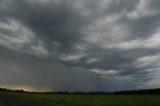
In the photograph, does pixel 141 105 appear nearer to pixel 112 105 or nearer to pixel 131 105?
pixel 131 105

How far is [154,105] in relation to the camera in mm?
41562

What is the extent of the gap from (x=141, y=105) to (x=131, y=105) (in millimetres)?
1992

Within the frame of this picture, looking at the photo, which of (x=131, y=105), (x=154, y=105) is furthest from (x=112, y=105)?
(x=154, y=105)

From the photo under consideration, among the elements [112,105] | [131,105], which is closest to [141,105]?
[131,105]

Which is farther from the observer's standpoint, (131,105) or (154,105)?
(131,105)

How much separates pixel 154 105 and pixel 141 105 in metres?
2.66

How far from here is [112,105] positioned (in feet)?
152

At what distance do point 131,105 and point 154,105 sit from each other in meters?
4.63

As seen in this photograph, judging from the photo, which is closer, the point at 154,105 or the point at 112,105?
the point at 154,105

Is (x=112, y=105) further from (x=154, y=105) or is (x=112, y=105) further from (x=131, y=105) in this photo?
(x=154, y=105)

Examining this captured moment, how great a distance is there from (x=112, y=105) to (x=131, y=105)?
11.7ft

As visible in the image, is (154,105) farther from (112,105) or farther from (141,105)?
(112,105)

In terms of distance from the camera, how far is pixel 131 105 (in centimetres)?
4484

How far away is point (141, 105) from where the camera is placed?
43562 mm
